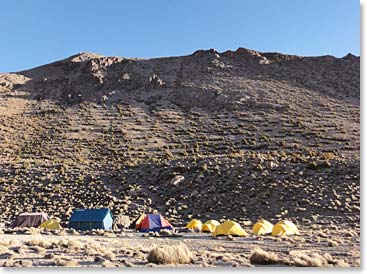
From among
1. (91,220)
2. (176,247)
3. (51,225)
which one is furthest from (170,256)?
(51,225)

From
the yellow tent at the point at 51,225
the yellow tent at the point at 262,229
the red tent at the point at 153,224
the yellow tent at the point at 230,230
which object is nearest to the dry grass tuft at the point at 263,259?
the yellow tent at the point at 230,230

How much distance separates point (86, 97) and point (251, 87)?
1908 centimetres

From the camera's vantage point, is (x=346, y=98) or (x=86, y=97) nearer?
(x=346, y=98)

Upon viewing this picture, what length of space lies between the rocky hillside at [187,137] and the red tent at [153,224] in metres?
2.18

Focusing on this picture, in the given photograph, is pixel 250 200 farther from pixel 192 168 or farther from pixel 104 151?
pixel 104 151

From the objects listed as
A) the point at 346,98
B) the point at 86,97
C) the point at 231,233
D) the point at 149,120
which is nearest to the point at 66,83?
the point at 86,97

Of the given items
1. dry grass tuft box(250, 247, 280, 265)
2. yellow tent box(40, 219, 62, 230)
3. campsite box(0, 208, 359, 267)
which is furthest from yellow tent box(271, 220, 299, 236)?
yellow tent box(40, 219, 62, 230)

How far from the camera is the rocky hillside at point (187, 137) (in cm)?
2400

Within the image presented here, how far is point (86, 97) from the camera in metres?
52.0

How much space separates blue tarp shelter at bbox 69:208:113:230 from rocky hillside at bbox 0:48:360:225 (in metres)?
2.47

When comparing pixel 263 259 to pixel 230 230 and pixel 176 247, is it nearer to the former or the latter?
pixel 176 247

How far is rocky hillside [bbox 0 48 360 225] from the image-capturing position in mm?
24000

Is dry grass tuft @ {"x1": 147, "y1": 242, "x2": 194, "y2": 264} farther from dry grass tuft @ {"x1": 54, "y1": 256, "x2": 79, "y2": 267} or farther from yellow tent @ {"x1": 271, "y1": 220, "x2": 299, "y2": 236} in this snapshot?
yellow tent @ {"x1": 271, "y1": 220, "x2": 299, "y2": 236}

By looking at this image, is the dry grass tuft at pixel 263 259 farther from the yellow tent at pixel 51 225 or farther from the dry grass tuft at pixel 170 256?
the yellow tent at pixel 51 225
